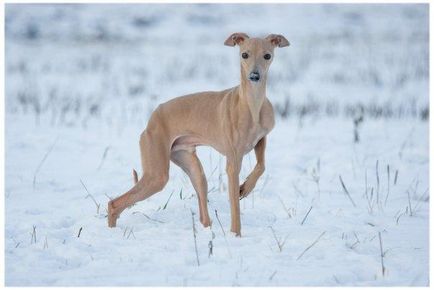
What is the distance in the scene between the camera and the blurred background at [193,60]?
13719 millimetres

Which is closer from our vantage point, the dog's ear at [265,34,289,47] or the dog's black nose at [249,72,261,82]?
the dog's black nose at [249,72,261,82]

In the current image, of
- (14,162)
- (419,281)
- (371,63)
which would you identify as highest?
(371,63)

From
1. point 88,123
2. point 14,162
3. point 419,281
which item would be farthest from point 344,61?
point 419,281

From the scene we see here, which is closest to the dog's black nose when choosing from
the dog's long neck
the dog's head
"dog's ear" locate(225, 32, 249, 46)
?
the dog's head

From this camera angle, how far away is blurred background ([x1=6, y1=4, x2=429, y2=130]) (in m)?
13.7

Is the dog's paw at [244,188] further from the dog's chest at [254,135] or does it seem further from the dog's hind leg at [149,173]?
the dog's hind leg at [149,173]

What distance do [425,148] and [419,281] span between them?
565 centimetres

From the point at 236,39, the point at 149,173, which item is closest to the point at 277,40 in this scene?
the point at 236,39

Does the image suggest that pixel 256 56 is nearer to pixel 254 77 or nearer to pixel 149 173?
pixel 254 77

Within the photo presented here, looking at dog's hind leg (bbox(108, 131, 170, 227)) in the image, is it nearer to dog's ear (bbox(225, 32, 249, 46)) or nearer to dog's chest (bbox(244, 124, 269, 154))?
dog's chest (bbox(244, 124, 269, 154))

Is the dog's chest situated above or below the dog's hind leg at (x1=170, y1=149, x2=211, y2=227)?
above

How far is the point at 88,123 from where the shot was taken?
39.3 ft

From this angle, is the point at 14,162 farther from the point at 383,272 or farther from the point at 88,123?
the point at 383,272

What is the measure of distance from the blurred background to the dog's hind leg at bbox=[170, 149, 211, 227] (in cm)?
462
